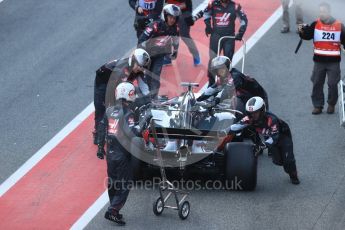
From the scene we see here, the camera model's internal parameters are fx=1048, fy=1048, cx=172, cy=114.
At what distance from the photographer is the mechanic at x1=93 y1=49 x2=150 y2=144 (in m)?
16.8

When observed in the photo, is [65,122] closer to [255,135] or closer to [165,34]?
[165,34]

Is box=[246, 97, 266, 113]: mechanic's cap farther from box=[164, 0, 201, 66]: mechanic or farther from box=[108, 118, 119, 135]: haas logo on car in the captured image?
box=[164, 0, 201, 66]: mechanic

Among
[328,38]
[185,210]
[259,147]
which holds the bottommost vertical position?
[185,210]

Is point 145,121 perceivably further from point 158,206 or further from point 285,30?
point 285,30

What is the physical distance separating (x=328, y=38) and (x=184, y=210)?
5.02 m

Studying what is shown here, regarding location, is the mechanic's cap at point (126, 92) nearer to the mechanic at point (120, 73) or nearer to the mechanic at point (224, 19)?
the mechanic at point (120, 73)

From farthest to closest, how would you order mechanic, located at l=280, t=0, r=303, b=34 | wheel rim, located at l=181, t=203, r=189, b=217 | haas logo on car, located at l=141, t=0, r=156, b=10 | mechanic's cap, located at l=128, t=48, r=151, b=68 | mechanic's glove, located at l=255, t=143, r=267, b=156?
mechanic, located at l=280, t=0, r=303, b=34, haas logo on car, located at l=141, t=0, r=156, b=10, mechanic's cap, located at l=128, t=48, r=151, b=68, mechanic's glove, located at l=255, t=143, r=267, b=156, wheel rim, located at l=181, t=203, r=189, b=217

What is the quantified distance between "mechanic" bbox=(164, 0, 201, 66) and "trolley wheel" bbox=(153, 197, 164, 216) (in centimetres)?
611

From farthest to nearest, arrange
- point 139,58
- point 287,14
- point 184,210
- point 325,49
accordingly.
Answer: point 287,14 < point 325,49 < point 139,58 < point 184,210

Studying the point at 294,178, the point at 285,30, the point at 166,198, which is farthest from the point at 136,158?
the point at 285,30

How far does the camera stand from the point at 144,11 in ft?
67.6

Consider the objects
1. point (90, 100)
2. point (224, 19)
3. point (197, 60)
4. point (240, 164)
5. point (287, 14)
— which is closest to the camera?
point (240, 164)

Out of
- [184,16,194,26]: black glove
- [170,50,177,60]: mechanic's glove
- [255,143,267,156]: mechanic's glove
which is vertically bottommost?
[170,50,177,60]: mechanic's glove

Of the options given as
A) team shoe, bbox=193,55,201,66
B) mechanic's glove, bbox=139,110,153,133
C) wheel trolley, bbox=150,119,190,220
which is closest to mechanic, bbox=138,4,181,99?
team shoe, bbox=193,55,201,66
